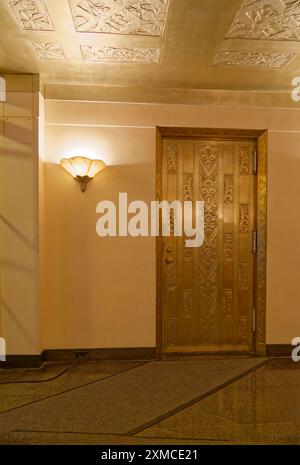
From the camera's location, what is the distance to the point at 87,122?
3037mm

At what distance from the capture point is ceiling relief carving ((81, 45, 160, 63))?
2.46m

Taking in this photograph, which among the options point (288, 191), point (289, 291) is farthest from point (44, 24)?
point (289, 291)

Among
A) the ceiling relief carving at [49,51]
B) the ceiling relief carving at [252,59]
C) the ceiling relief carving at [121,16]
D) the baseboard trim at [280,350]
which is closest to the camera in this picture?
the ceiling relief carving at [121,16]

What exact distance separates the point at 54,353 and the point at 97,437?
1309 mm

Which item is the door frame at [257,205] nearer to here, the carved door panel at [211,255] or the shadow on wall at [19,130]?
the carved door panel at [211,255]

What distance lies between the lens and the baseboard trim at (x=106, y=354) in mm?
3031

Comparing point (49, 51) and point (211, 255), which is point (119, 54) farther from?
point (211, 255)

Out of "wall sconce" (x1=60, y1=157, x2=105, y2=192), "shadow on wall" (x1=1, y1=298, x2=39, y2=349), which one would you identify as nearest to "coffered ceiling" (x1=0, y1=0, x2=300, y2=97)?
"wall sconce" (x1=60, y1=157, x2=105, y2=192)

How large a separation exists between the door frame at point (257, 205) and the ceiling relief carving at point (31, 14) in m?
1.30

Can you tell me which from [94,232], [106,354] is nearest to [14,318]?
[106,354]

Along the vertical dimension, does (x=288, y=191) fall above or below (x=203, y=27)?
below

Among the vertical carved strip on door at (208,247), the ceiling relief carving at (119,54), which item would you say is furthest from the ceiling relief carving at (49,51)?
the vertical carved strip on door at (208,247)

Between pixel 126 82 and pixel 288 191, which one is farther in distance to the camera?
pixel 288 191
